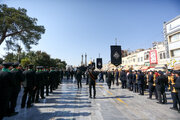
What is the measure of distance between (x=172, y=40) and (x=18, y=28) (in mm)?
28557

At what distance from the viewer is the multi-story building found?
767 inches

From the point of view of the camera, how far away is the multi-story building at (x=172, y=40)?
1947 cm

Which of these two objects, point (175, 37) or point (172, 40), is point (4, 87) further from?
point (172, 40)

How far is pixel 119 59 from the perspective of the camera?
17.1 meters

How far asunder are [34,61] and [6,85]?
937 inches

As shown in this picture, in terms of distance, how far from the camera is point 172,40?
21.3 m

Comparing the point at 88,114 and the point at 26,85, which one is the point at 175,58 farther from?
the point at 26,85

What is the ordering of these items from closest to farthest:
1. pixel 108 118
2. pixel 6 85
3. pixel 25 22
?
pixel 6 85
pixel 108 118
pixel 25 22

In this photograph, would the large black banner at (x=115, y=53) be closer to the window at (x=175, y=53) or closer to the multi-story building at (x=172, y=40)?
the multi-story building at (x=172, y=40)

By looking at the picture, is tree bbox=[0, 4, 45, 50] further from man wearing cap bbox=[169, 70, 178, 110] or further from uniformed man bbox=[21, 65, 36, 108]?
man wearing cap bbox=[169, 70, 178, 110]

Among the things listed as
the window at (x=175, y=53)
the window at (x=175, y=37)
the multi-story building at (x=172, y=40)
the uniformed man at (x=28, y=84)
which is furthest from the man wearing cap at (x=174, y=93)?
the window at (x=175, y=37)

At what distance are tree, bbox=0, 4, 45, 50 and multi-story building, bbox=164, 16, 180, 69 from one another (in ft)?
81.1

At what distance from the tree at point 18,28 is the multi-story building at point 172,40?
24726 millimetres

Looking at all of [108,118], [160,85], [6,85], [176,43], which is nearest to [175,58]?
[176,43]
